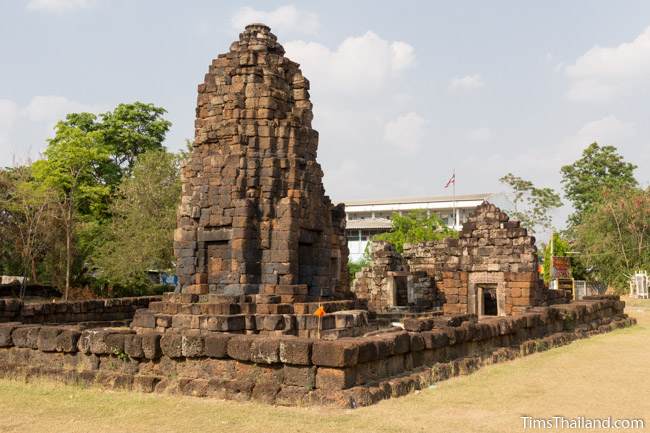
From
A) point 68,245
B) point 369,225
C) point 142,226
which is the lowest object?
point 68,245

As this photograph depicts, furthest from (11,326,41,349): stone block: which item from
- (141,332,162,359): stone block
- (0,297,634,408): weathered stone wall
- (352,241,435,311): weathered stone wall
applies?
(352,241,435,311): weathered stone wall

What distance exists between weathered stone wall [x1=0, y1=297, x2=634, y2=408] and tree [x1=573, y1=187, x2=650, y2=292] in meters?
29.7

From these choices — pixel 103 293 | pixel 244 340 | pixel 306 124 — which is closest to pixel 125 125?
pixel 103 293

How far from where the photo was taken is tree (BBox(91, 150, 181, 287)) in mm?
29797

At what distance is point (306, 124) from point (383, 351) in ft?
22.7

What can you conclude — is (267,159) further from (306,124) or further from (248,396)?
(248,396)

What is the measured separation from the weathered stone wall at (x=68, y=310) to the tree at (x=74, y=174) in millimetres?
10846

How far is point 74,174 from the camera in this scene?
32594mm

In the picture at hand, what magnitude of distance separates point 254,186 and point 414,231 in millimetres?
33364

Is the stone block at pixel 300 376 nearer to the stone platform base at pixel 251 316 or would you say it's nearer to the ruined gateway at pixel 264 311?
the ruined gateway at pixel 264 311

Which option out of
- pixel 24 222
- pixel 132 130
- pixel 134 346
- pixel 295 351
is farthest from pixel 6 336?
pixel 132 130

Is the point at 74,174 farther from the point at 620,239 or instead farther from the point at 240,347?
the point at 620,239

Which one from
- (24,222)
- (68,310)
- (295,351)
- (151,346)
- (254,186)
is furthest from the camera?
(24,222)

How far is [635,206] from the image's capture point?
3841 centimetres
